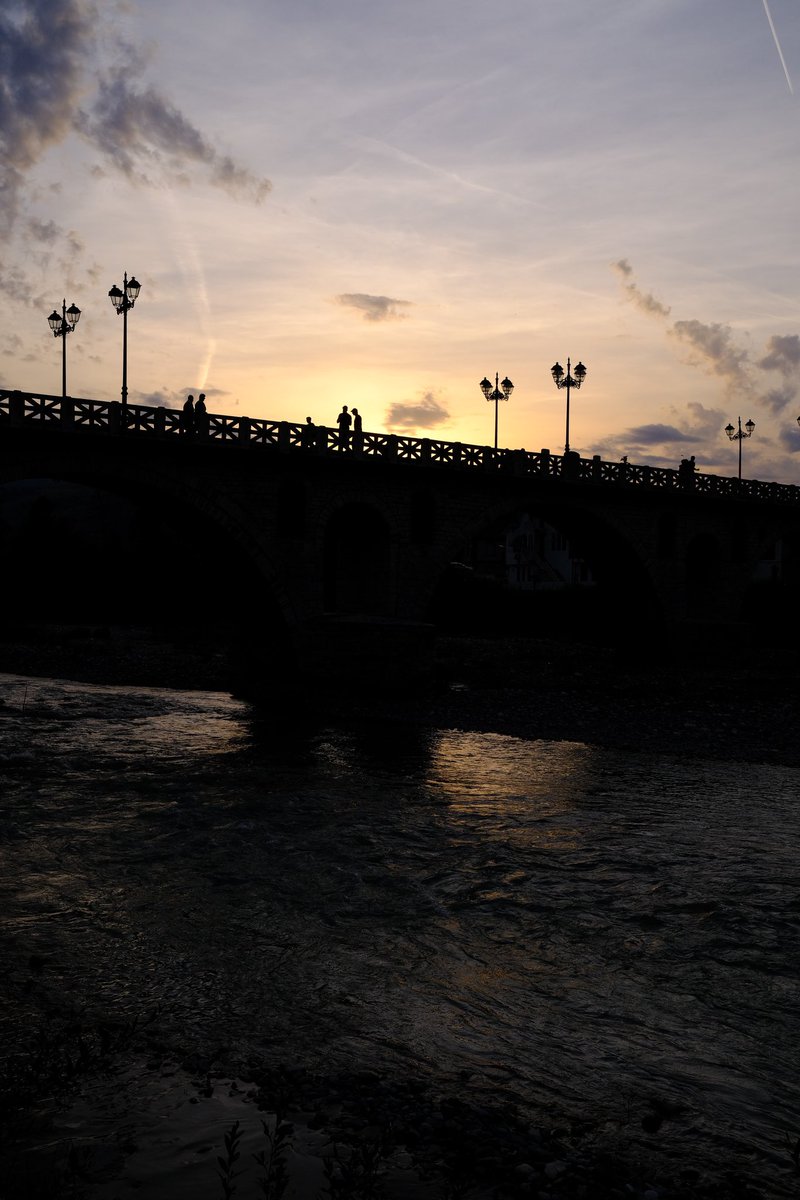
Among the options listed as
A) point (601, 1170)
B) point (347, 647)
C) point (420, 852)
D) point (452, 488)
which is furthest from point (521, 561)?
point (601, 1170)

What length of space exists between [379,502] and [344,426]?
295 centimetres

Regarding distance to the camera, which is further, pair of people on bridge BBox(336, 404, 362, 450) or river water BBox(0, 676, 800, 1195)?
pair of people on bridge BBox(336, 404, 362, 450)

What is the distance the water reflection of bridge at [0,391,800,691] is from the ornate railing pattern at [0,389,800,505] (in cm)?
5

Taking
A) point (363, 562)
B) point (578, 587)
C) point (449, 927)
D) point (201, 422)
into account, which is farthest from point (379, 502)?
point (578, 587)

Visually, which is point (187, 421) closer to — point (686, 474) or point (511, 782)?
point (511, 782)

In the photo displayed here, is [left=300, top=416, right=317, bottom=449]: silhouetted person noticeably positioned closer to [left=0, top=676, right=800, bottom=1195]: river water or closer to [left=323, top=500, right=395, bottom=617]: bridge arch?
[left=323, top=500, right=395, bottom=617]: bridge arch

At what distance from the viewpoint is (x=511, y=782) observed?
16562mm

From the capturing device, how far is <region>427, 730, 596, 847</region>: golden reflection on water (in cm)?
1305

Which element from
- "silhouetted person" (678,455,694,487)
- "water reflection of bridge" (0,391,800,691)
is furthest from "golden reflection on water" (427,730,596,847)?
"silhouetted person" (678,455,694,487)

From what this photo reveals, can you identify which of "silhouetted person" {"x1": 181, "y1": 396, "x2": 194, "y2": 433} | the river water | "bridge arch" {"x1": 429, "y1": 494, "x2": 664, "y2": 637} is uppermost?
"silhouetted person" {"x1": 181, "y1": 396, "x2": 194, "y2": 433}

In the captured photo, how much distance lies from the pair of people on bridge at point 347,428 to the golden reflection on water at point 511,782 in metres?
12.4

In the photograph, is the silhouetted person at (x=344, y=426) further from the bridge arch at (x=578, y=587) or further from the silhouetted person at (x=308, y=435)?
the bridge arch at (x=578, y=587)

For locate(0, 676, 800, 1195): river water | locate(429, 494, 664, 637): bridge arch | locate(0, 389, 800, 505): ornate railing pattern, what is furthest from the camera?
locate(429, 494, 664, 637): bridge arch

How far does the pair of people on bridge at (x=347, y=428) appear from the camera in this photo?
104 ft
